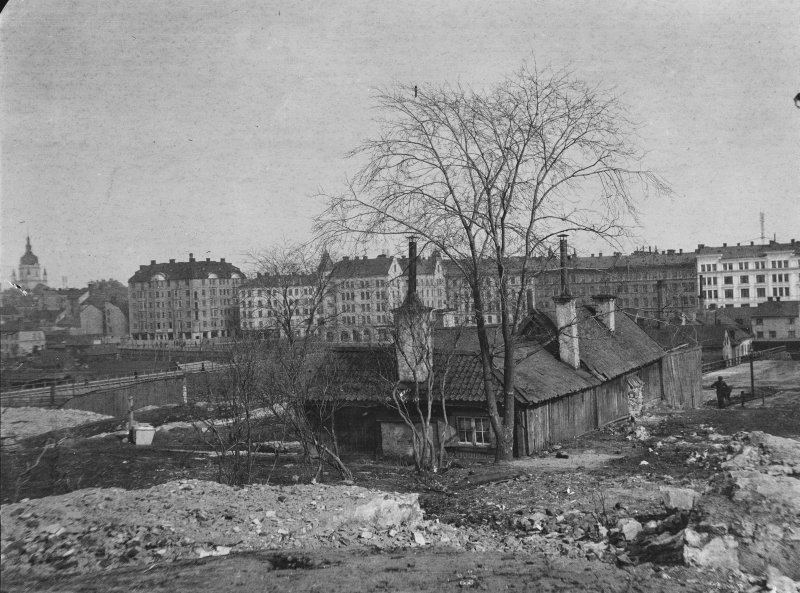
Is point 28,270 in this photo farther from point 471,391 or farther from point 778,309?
point 778,309

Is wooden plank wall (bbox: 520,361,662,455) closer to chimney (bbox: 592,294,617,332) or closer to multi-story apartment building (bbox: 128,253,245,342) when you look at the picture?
chimney (bbox: 592,294,617,332)

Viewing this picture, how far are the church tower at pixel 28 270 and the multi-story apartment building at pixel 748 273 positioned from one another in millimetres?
86556

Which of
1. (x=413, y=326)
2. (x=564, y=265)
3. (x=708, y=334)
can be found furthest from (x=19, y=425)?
(x=708, y=334)

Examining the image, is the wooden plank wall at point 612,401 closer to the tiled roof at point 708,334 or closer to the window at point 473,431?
the window at point 473,431

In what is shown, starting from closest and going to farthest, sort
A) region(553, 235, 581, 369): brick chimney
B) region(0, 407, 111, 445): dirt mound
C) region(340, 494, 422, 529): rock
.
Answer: region(0, 407, 111, 445): dirt mound, region(340, 494, 422, 529): rock, region(553, 235, 581, 369): brick chimney

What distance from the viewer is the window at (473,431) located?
59.3 feet

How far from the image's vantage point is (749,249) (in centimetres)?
8700

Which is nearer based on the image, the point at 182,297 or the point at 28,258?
the point at 28,258

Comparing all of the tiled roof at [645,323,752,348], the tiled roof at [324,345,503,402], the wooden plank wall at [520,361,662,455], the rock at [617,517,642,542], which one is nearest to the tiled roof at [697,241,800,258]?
the tiled roof at [645,323,752,348]

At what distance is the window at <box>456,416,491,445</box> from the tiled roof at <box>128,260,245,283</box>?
226 feet

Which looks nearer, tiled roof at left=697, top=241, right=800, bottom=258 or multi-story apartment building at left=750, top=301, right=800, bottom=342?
multi-story apartment building at left=750, top=301, right=800, bottom=342

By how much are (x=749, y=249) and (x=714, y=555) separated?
91.4m

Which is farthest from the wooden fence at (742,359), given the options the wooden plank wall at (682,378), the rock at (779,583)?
the rock at (779,583)

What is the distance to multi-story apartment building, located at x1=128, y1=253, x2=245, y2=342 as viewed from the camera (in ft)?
281
